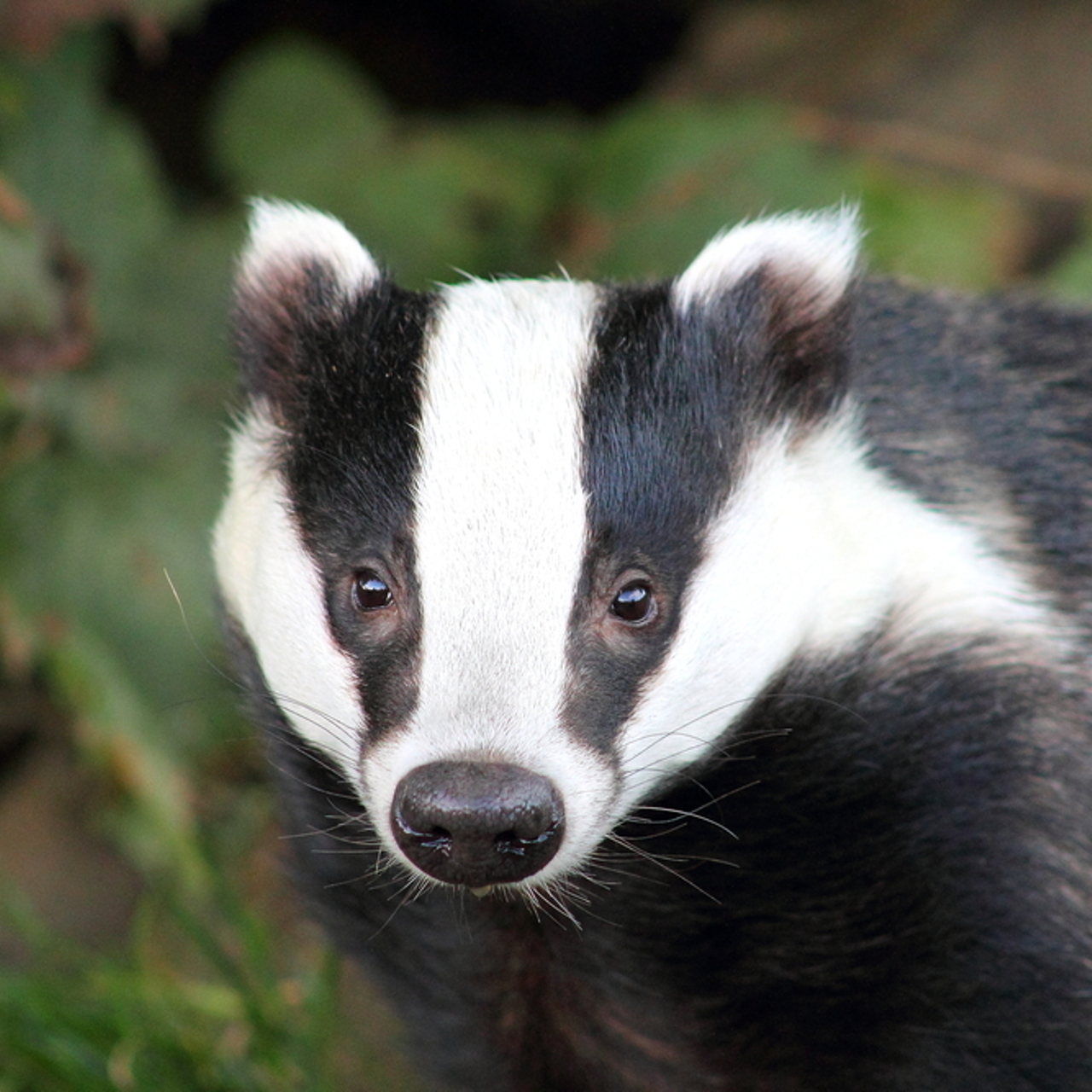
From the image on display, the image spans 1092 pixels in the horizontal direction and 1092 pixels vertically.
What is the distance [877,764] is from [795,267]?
71 centimetres

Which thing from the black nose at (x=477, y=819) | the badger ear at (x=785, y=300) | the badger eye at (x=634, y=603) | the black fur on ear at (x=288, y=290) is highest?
the badger ear at (x=785, y=300)

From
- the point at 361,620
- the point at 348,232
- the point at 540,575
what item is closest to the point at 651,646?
the point at 540,575

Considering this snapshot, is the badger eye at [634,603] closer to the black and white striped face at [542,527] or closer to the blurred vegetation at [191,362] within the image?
the black and white striped face at [542,527]

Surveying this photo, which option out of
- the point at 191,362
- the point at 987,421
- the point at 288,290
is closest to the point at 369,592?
the point at 288,290

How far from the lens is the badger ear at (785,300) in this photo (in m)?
2.24

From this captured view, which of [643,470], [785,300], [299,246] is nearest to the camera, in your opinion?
[643,470]

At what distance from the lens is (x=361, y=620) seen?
6.77ft

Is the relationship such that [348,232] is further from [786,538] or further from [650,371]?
[786,538]

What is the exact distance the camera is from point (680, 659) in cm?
Answer: 204

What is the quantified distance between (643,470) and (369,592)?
0.39 m

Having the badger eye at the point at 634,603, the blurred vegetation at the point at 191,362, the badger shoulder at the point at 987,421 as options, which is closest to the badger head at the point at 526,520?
the badger eye at the point at 634,603

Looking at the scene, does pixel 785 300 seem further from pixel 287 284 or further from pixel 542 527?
pixel 287 284

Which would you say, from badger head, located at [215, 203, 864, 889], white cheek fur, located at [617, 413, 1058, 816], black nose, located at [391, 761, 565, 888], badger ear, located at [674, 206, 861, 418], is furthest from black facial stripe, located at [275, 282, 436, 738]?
badger ear, located at [674, 206, 861, 418]

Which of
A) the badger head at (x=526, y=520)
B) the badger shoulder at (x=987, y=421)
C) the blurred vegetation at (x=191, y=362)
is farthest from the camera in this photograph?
the blurred vegetation at (x=191, y=362)
